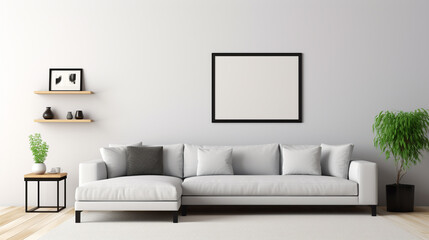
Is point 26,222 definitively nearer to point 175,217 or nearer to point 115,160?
point 115,160

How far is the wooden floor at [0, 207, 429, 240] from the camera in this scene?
13.7 feet

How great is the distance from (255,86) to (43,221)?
3044 mm

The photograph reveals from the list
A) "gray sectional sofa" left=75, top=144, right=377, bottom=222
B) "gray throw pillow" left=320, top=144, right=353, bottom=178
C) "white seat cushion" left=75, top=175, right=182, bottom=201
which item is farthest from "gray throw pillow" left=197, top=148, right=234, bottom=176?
"gray throw pillow" left=320, top=144, right=353, bottom=178

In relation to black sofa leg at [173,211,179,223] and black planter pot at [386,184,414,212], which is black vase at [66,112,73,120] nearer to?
black sofa leg at [173,211,179,223]

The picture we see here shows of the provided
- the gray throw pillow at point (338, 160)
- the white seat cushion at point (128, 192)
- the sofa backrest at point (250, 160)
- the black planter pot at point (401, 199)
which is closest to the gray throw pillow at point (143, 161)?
the sofa backrest at point (250, 160)

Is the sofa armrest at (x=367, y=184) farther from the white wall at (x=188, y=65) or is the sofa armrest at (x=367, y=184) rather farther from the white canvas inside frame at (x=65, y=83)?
the white canvas inside frame at (x=65, y=83)

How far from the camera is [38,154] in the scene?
5.48 m

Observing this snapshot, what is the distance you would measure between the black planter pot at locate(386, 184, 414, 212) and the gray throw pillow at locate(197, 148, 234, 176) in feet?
6.39

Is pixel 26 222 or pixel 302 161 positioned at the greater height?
pixel 302 161

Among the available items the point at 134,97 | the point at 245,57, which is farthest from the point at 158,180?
the point at 245,57

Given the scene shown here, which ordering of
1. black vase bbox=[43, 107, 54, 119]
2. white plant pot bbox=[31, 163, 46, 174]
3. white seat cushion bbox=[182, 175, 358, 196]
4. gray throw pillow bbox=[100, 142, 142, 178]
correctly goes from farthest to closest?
black vase bbox=[43, 107, 54, 119] < white plant pot bbox=[31, 163, 46, 174] < gray throw pillow bbox=[100, 142, 142, 178] < white seat cushion bbox=[182, 175, 358, 196]

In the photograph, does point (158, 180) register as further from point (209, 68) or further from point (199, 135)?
point (209, 68)

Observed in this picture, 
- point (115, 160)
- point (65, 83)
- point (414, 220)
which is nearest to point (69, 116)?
point (65, 83)

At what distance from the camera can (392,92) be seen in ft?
19.3
